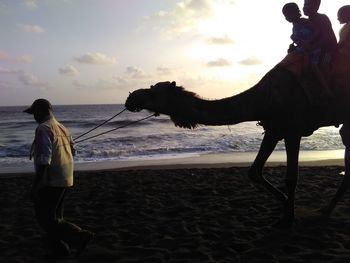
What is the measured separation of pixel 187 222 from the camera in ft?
23.9

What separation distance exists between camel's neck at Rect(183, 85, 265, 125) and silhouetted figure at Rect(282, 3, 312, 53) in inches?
33.6

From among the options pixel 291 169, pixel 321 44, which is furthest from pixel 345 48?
pixel 291 169

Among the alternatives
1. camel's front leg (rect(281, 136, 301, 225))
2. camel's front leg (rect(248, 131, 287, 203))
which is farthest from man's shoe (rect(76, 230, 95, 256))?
camel's front leg (rect(281, 136, 301, 225))

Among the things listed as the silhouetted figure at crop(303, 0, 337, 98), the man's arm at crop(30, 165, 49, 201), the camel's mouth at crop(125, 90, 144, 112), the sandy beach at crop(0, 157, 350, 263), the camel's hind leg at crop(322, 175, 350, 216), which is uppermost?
the silhouetted figure at crop(303, 0, 337, 98)

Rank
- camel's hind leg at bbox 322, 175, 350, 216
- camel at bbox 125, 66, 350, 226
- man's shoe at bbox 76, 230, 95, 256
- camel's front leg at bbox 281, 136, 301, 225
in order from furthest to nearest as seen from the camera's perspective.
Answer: camel's hind leg at bbox 322, 175, 350, 216, camel's front leg at bbox 281, 136, 301, 225, camel at bbox 125, 66, 350, 226, man's shoe at bbox 76, 230, 95, 256

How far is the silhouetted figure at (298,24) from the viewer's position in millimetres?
6625

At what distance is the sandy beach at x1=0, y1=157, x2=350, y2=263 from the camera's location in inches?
225

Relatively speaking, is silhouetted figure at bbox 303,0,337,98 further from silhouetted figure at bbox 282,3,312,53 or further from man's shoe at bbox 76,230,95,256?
man's shoe at bbox 76,230,95,256

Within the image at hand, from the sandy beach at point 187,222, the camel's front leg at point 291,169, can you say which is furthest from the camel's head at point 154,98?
the camel's front leg at point 291,169

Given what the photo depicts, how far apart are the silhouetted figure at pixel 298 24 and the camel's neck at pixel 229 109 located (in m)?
0.85

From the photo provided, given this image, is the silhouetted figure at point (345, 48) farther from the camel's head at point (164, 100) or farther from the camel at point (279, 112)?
the camel's head at point (164, 100)

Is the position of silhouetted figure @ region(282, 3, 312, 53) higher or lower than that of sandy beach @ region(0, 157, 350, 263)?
higher

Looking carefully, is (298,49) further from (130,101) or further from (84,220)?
(84,220)

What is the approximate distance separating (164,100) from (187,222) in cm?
225
